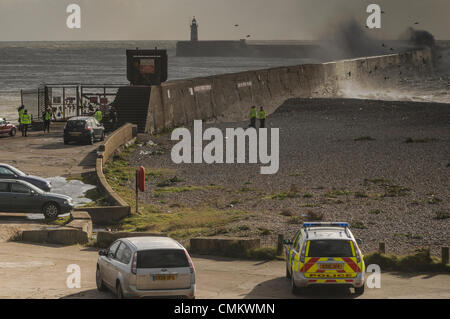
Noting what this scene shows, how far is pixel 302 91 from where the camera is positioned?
82812mm

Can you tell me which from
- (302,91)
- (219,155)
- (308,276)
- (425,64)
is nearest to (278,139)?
(219,155)

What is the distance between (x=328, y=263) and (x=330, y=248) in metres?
0.36

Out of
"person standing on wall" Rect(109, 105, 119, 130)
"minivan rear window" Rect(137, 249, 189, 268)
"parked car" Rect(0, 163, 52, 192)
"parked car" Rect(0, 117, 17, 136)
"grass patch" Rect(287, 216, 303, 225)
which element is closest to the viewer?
"minivan rear window" Rect(137, 249, 189, 268)

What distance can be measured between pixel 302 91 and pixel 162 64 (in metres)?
28.6

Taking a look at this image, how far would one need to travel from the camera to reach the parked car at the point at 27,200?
1141 inches

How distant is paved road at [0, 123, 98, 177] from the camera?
38.3 meters

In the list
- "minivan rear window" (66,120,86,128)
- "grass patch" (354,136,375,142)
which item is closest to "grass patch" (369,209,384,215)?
"minivan rear window" (66,120,86,128)

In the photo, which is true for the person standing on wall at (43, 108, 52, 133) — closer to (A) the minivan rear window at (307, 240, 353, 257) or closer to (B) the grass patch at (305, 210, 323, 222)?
(B) the grass patch at (305, 210, 323, 222)

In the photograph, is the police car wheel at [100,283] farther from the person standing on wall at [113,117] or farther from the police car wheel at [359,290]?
the person standing on wall at [113,117]

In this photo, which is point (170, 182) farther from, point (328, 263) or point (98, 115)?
point (328, 263)

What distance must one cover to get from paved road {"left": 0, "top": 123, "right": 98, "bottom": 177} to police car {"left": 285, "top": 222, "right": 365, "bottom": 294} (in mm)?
21023

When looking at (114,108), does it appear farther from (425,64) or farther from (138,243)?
(425,64)

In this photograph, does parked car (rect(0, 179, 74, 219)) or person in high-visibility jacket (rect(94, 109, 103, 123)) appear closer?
parked car (rect(0, 179, 74, 219))

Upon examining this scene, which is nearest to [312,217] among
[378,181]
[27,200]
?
[378,181]
